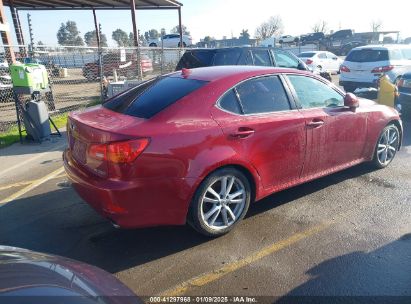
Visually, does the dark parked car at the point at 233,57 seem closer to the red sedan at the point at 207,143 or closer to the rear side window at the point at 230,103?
the red sedan at the point at 207,143

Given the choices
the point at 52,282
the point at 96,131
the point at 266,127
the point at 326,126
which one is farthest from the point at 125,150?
the point at 326,126

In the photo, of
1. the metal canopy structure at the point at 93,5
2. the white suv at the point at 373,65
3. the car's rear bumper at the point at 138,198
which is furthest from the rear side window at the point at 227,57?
the metal canopy structure at the point at 93,5

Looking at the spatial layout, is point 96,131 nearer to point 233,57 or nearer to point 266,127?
point 266,127

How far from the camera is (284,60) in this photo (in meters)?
9.35

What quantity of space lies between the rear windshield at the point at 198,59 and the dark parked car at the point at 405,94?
4.70 m

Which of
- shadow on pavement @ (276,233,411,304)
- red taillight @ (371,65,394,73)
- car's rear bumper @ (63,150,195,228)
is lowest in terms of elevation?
shadow on pavement @ (276,233,411,304)

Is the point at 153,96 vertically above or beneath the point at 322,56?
above

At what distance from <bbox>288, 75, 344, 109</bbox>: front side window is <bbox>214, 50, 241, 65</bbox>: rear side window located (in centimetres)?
399

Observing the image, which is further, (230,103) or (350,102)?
(350,102)

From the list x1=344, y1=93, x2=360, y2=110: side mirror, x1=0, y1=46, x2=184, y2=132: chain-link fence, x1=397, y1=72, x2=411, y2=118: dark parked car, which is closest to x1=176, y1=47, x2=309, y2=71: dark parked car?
x1=0, y1=46, x2=184, y2=132: chain-link fence

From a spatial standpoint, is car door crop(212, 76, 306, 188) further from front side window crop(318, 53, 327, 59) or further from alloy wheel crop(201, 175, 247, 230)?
front side window crop(318, 53, 327, 59)

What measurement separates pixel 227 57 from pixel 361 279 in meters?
6.28

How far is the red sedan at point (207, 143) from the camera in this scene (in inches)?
118

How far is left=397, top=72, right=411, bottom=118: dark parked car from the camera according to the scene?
8495 millimetres
